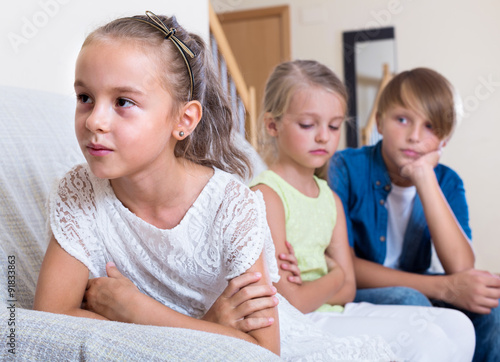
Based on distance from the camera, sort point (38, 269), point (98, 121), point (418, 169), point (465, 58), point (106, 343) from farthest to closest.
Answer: point (465, 58) → point (418, 169) → point (38, 269) → point (98, 121) → point (106, 343)

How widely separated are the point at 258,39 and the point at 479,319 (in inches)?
146

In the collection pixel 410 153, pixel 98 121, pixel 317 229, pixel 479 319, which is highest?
pixel 98 121

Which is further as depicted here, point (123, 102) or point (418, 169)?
point (418, 169)

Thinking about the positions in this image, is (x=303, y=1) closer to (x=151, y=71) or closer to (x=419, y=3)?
(x=419, y=3)

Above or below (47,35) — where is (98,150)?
below

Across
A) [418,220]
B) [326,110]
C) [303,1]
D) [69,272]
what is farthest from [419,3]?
[69,272]

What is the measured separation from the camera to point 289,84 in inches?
57.7

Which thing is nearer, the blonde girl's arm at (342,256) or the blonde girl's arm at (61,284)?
the blonde girl's arm at (61,284)

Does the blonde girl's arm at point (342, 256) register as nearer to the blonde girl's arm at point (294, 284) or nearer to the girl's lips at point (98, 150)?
the blonde girl's arm at point (294, 284)

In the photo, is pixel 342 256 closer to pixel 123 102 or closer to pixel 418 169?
pixel 418 169

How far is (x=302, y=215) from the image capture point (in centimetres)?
136

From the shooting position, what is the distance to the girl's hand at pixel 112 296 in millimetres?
840

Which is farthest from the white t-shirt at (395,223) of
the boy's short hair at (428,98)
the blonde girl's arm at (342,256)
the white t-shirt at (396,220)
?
the blonde girl's arm at (342,256)

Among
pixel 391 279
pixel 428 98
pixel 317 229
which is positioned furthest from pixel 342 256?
pixel 428 98
